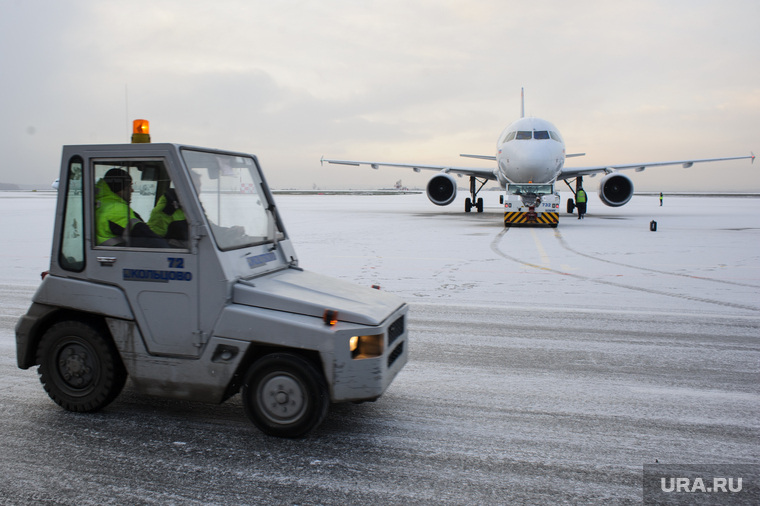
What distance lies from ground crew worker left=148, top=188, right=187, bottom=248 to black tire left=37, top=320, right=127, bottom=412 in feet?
3.06

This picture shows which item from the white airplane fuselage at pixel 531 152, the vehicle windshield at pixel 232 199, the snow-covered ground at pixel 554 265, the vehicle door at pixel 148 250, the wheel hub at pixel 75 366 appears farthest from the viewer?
the white airplane fuselage at pixel 531 152

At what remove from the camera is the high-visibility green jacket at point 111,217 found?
14.2 ft

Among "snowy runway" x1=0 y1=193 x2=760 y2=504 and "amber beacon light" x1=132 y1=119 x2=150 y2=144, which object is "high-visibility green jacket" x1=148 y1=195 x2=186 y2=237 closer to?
"amber beacon light" x1=132 y1=119 x2=150 y2=144

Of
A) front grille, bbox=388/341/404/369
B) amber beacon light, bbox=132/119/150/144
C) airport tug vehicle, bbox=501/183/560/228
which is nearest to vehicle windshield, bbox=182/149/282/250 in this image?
amber beacon light, bbox=132/119/150/144

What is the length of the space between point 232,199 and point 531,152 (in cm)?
2156

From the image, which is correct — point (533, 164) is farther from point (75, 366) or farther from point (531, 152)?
point (75, 366)

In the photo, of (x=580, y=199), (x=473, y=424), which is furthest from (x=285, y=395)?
(x=580, y=199)

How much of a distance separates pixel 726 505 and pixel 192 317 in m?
3.55

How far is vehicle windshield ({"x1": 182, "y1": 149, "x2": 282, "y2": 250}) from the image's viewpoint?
4.29 meters

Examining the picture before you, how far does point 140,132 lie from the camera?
4.34 metres

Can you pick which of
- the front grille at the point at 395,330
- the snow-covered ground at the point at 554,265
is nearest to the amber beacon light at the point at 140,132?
the front grille at the point at 395,330

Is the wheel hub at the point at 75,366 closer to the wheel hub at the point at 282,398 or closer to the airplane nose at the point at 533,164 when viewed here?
the wheel hub at the point at 282,398

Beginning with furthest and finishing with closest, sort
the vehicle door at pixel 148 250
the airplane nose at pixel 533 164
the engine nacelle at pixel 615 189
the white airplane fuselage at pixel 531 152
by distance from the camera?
the engine nacelle at pixel 615 189 → the white airplane fuselage at pixel 531 152 → the airplane nose at pixel 533 164 → the vehicle door at pixel 148 250

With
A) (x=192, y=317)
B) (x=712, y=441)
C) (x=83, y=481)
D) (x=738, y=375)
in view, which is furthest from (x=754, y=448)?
(x=83, y=481)
